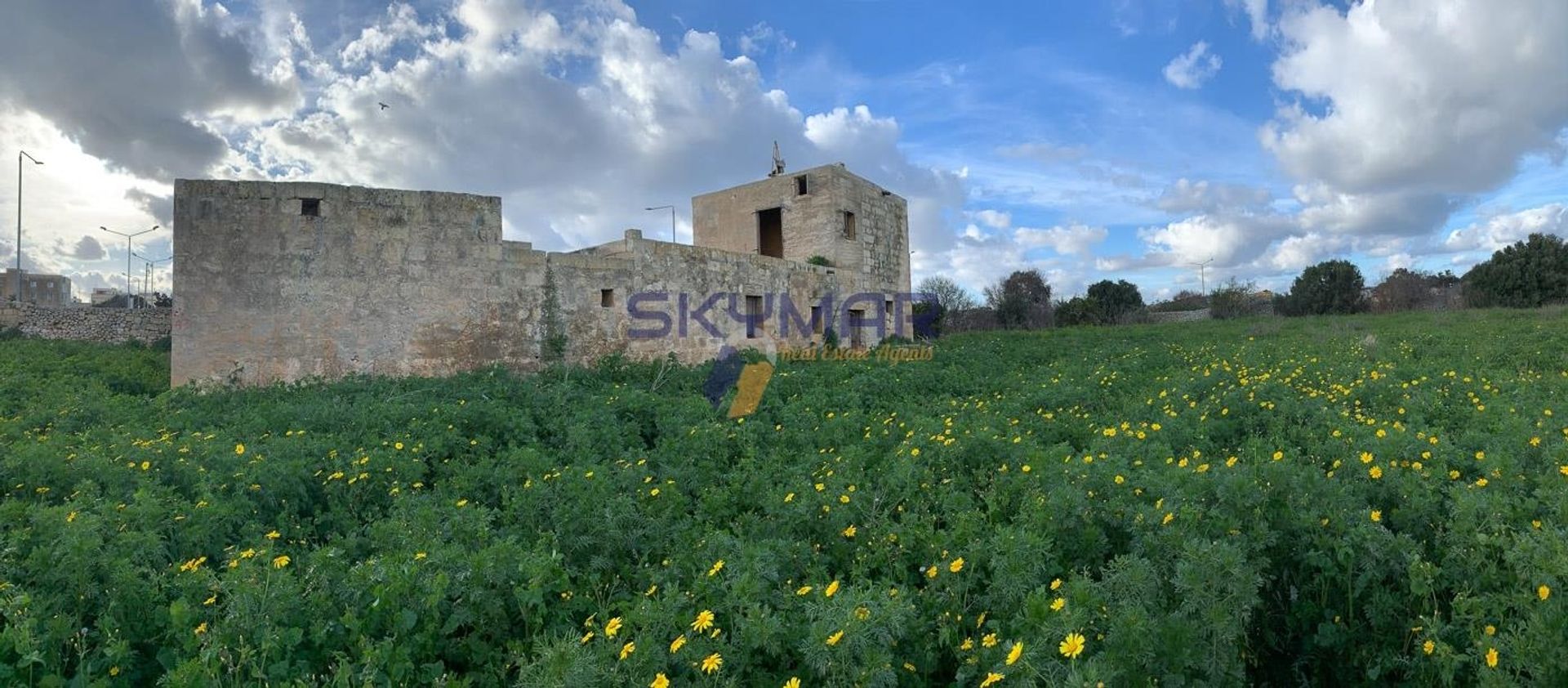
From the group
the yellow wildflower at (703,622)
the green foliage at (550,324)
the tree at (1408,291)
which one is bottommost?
the yellow wildflower at (703,622)

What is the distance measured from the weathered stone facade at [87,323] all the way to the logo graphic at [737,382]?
11.8 m

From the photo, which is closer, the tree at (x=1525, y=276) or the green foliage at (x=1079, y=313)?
the tree at (x=1525, y=276)

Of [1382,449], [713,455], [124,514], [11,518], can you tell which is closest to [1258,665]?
[1382,449]

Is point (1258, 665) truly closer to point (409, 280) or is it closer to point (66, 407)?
Result: point (66, 407)

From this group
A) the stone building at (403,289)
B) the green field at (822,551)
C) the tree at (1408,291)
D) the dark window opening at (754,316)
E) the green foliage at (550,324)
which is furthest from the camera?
the tree at (1408,291)

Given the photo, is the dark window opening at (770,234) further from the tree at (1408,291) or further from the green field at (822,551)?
the tree at (1408,291)

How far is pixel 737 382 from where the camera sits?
1103cm

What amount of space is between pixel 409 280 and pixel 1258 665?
10.6 metres

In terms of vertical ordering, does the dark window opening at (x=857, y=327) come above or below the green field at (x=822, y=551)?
above

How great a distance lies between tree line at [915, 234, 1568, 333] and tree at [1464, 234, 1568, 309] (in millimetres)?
31

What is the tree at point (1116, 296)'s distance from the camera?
116 ft

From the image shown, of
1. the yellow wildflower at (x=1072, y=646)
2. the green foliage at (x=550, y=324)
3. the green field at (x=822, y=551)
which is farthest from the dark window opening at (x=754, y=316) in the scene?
the yellow wildflower at (x=1072, y=646)

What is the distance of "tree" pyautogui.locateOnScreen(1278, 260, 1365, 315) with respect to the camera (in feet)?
107

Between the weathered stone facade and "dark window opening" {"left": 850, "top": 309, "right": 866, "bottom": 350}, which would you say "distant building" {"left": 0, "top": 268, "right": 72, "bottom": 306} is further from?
"dark window opening" {"left": 850, "top": 309, "right": 866, "bottom": 350}
